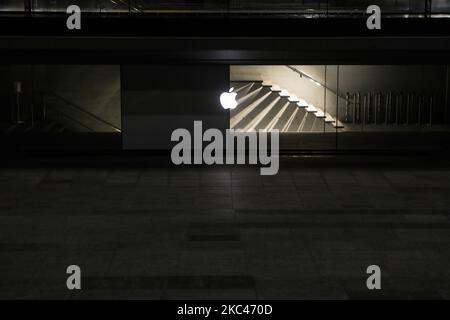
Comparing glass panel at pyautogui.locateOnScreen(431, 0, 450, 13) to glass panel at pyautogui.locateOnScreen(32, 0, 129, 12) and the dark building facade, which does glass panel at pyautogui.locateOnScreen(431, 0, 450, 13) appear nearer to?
the dark building facade

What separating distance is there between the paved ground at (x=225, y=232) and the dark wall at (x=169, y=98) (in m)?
2.06

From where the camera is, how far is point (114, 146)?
2284cm

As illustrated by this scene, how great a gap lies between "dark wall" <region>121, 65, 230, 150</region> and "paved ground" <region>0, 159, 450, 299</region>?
206 centimetres

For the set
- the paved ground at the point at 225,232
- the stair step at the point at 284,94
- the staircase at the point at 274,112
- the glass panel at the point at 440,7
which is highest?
the glass panel at the point at 440,7

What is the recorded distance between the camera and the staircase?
75.8 feet

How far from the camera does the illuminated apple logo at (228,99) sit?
22.7m

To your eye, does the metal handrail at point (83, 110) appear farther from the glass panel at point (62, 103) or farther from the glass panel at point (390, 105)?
the glass panel at point (390, 105)

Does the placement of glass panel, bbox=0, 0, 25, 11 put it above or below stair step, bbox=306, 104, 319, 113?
above

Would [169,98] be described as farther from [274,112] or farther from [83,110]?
[274,112]

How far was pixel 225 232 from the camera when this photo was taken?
47.1 feet

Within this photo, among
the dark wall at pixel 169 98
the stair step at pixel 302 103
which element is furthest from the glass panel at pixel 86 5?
the stair step at pixel 302 103

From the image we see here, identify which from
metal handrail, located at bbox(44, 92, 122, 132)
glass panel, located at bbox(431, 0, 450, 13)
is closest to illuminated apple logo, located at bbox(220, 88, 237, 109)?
metal handrail, located at bbox(44, 92, 122, 132)

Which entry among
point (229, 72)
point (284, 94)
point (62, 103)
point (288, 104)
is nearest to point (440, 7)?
point (284, 94)

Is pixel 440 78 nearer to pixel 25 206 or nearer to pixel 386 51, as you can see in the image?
pixel 386 51
